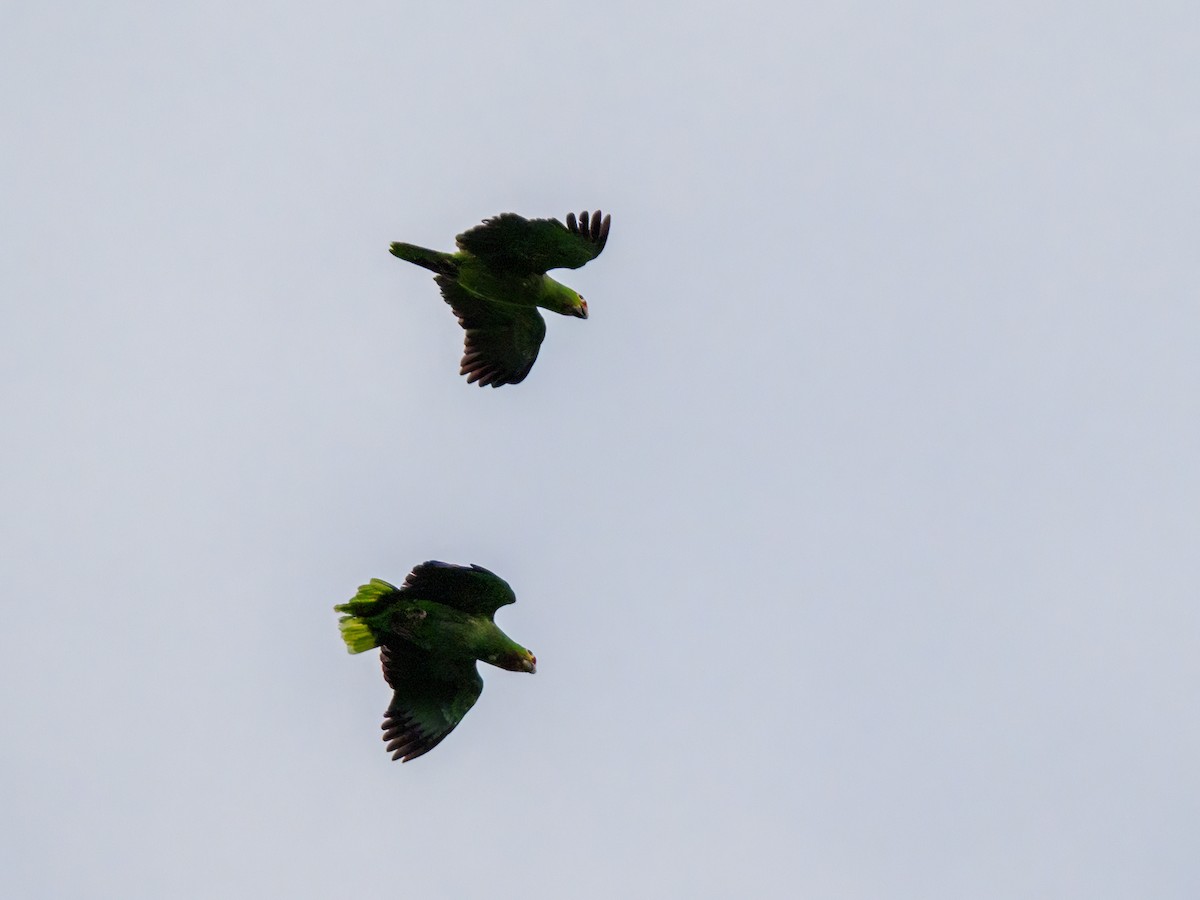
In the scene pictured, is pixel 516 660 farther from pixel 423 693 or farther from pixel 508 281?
pixel 508 281

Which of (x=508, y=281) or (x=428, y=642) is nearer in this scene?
(x=428, y=642)

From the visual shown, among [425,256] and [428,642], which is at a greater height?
[425,256]

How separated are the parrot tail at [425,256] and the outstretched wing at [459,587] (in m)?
3.32

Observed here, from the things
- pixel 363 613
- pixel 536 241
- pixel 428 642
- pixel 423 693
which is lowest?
pixel 423 693

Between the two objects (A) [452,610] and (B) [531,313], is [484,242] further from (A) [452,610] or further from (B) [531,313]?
(A) [452,610]

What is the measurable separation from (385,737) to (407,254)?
5009mm

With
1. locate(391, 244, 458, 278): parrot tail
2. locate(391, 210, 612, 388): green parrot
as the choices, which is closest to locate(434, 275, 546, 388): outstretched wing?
locate(391, 210, 612, 388): green parrot

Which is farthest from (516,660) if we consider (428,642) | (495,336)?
(495,336)

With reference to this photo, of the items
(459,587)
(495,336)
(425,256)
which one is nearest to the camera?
(459,587)

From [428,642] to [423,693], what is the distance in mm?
572

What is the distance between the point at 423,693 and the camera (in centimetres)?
1606

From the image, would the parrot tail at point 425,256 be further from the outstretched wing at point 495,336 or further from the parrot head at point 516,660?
the parrot head at point 516,660

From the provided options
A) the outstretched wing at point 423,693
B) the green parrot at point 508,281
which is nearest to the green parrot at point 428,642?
the outstretched wing at point 423,693

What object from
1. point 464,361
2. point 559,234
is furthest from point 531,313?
point 559,234
